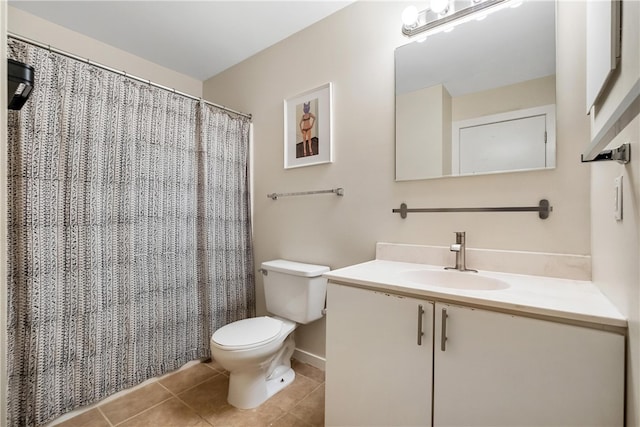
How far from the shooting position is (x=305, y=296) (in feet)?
5.83

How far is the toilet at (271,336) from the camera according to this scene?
4.89 ft

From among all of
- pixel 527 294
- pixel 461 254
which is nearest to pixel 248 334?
pixel 461 254

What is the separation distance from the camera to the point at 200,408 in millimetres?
1570

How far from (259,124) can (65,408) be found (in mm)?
2097

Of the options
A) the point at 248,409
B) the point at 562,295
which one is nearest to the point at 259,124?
the point at 248,409

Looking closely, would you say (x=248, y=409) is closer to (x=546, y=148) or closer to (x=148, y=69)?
(x=546, y=148)

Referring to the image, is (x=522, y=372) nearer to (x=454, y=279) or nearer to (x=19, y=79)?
(x=454, y=279)

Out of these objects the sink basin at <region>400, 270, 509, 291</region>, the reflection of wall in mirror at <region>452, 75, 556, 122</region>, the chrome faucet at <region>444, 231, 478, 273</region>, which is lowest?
the sink basin at <region>400, 270, 509, 291</region>

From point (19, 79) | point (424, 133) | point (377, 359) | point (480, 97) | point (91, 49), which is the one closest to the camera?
point (19, 79)

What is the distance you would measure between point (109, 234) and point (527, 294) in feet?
6.55

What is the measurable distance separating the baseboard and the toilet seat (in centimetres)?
43

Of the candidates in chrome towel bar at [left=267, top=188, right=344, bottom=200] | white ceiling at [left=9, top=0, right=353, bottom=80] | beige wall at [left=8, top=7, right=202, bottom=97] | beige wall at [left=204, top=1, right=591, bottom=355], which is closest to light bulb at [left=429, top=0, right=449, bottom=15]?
beige wall at [left=204, top=1, right=591, bottom=355]

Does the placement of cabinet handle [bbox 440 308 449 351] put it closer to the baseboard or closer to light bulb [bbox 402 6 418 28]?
the baseboard

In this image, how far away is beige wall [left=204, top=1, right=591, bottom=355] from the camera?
1.22 metres
